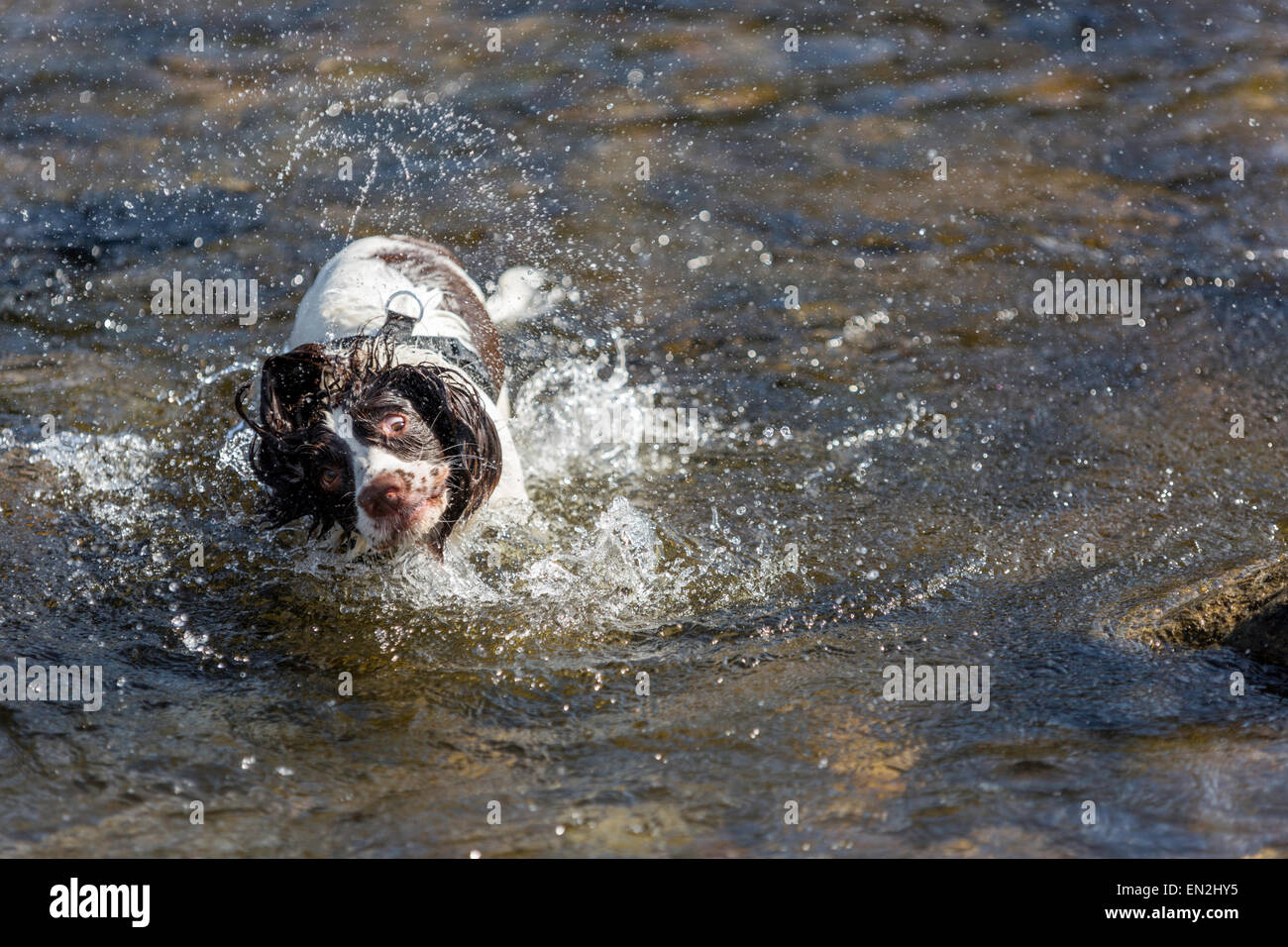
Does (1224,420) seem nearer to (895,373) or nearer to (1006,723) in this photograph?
(895,373)

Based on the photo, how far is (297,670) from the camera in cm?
395

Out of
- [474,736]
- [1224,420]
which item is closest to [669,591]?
[474,736]

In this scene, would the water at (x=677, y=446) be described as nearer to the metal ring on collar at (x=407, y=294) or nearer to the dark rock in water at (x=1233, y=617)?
the dark rock in water at (x=1233, y=617)

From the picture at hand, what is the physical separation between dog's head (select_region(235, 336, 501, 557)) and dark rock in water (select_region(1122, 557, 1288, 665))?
7.51ft

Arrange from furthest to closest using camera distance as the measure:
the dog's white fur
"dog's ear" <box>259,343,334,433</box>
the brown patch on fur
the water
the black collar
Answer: the brown patch on fur < the dog's white fur < the black collar < "dog's ear" <box>259,343,334,433</box> < the water

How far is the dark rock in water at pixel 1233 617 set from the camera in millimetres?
3688

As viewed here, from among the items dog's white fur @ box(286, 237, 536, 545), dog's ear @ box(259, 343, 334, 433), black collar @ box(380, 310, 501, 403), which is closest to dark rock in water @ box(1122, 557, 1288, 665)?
dog's white fur @ box(286, 237, 536, 545)

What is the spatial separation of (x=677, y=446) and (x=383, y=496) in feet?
6.56

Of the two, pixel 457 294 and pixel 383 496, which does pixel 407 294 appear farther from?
pixel 383 496

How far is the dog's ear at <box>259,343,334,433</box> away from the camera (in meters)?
4.06

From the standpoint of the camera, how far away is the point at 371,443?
12.9ft

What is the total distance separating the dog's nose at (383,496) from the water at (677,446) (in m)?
0.34

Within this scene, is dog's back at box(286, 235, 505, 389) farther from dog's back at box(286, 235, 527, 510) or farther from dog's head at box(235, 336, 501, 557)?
dog's head at box(235, 336, 501, 557)
